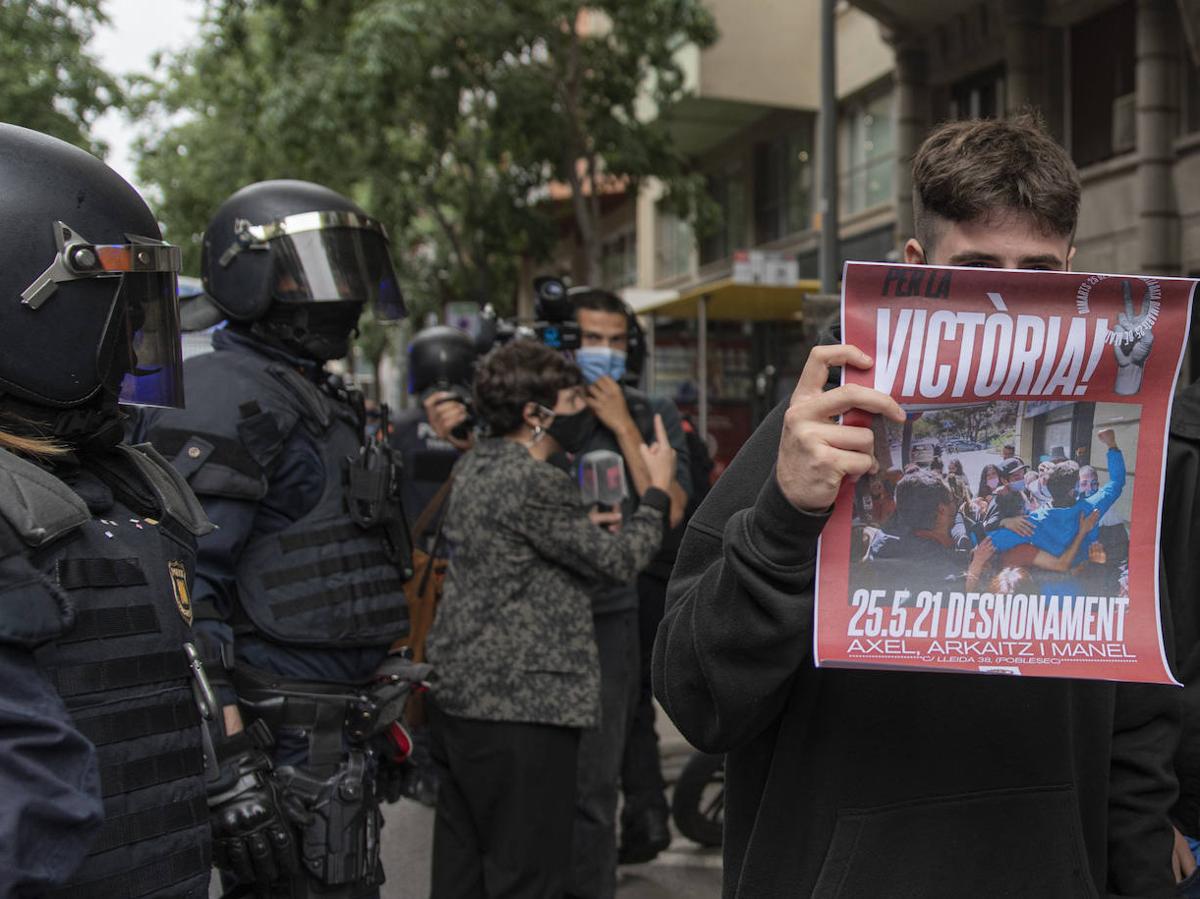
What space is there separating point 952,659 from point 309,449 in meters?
2.01

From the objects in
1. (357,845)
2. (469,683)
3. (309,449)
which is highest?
(309,449)

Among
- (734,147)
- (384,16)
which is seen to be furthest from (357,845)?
(734,147)

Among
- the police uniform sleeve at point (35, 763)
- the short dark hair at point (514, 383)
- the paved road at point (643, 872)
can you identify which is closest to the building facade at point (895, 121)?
the paved road at point (643, 872)

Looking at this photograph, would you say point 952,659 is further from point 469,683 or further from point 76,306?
→ point 469,683

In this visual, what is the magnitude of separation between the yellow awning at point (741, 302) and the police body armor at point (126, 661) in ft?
29.4

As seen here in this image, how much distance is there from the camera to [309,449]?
9.88 feet

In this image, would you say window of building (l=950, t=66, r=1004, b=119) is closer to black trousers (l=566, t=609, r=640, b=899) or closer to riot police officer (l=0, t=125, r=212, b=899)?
black trousers (l=566, t=609, r=640, b=899)

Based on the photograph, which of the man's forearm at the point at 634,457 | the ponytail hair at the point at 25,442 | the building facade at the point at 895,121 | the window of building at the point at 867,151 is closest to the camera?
the ponytail hair at the point at 25,442

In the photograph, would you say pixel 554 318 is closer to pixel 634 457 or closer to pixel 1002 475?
pixel 634 457

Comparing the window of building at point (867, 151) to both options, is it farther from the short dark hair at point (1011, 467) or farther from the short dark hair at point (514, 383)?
the short dark hair at point (1011, 467)

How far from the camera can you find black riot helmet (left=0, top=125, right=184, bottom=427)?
1787 millimetres

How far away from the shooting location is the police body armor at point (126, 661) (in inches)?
65.1

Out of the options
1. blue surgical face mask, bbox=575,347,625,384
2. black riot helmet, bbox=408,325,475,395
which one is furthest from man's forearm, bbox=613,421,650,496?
black riot helmet, bbox=408,325,475,395

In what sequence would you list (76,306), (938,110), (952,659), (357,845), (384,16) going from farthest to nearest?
(938,110), (384,16), (357,845), (76,306), (952,659)
